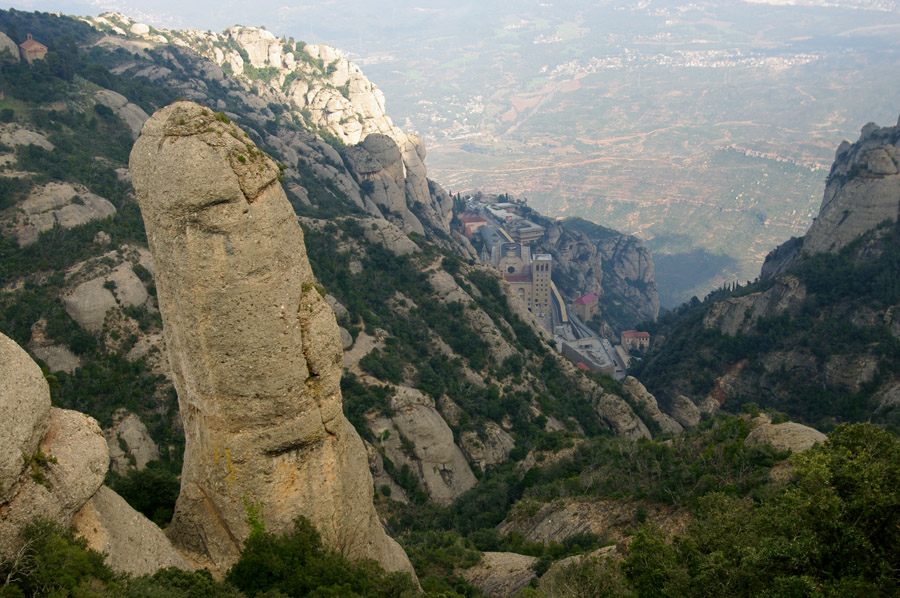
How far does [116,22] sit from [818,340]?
131 meters

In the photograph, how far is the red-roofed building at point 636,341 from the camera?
118 meters

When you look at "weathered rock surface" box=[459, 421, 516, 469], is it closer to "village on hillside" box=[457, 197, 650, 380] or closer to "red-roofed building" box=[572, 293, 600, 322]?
"village on hillside" box=[457, 197, 650, 380]

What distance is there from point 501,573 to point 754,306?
59.4 m

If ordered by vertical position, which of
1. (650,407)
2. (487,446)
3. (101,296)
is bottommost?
(650,407)

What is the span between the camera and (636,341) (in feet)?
391

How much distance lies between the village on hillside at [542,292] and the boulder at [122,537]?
257 feet

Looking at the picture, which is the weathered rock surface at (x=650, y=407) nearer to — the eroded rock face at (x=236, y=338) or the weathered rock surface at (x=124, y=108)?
the eroded rock face at (x=236, y=338)

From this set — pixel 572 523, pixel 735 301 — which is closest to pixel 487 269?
pixel 735 301

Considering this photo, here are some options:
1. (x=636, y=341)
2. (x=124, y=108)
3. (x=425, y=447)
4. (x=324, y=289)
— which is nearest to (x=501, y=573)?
(x=324, y=289)

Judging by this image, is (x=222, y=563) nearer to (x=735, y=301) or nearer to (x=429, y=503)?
(x=429, y=503)

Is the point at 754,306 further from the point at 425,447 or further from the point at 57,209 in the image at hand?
the point at 57,209

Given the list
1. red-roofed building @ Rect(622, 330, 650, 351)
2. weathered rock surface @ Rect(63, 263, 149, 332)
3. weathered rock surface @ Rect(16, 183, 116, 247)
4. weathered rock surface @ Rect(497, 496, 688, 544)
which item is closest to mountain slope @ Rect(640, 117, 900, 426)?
red-roofed building @ Rect(622, 330, 650, 351)

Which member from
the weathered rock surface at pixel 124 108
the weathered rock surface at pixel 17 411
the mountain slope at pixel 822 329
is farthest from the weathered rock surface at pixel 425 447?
the weathered rock surface at pixel 124 108

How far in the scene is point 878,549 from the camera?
1683cm
